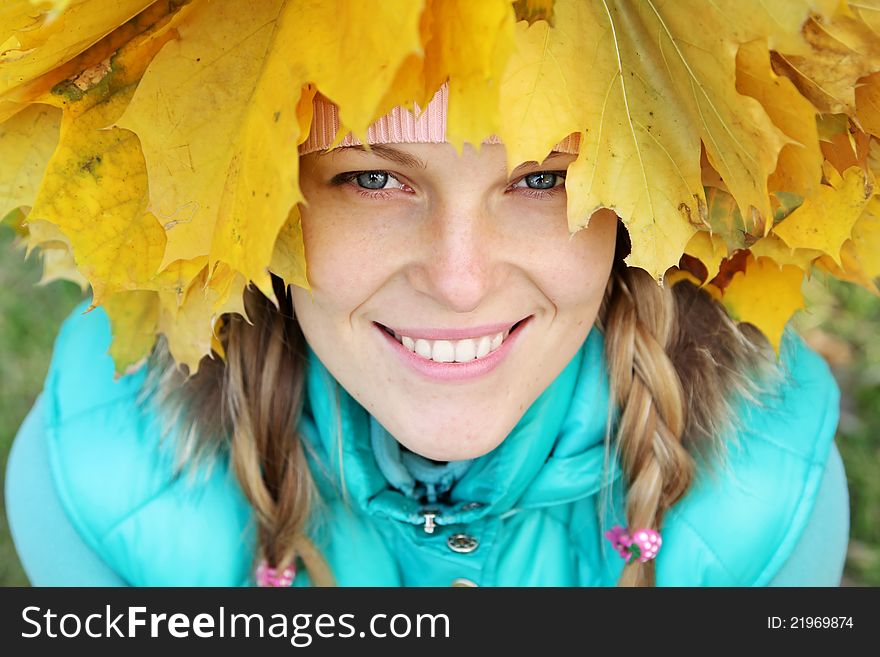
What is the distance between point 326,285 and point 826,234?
68 centimetres

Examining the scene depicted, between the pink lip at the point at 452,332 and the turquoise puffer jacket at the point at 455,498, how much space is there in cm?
34

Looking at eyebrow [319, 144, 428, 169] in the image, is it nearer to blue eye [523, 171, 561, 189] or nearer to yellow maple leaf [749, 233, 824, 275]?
blue eye [523, 171, 561, 189]

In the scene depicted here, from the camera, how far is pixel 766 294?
1404 millimetres

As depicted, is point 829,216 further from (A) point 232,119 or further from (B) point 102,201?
(B) point 102,201

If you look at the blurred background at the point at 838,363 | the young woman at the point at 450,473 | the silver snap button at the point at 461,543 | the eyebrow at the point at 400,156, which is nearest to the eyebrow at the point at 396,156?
the eyebrow at the point at 400,156

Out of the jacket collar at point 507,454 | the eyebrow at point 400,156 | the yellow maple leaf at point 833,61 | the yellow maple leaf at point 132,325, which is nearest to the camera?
the yellow maple leaf at point 833,61

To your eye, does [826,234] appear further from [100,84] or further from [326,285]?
[100,84]

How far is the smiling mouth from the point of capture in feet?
4.43

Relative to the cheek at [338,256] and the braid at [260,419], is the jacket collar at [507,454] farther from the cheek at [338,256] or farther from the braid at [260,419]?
the cheek at [338,256]

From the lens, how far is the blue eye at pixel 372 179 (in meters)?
1.21

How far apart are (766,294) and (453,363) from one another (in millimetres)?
504

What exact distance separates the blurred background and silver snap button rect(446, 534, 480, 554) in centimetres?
153
